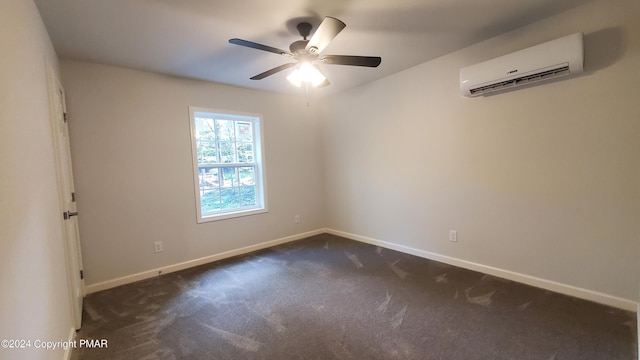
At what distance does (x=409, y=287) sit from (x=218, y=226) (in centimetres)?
247

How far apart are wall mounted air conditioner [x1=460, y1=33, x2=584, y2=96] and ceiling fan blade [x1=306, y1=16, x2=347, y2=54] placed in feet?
5.07

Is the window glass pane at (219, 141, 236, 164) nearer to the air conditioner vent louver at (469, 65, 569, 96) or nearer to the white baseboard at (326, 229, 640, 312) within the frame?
→ the white baseboard at (326, 229, 640, 312)

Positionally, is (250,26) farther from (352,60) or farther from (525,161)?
(525,161)

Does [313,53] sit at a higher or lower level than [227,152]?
higher

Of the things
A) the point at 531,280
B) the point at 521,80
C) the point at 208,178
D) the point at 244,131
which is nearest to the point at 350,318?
the point at 531,280

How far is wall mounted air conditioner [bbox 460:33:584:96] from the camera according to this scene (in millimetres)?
2123

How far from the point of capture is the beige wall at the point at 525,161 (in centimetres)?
212

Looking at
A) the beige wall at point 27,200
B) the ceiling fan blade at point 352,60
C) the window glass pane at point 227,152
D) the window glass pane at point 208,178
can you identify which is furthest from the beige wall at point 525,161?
the beige wall at point 27,200

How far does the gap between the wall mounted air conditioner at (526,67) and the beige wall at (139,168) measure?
2727 millimetres

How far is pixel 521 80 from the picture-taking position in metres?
2.42

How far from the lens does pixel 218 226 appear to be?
12.2 ft

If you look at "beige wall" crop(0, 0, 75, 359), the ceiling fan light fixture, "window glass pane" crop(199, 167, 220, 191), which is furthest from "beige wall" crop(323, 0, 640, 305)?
"beige wall" crop(0, 0, 75, 359)

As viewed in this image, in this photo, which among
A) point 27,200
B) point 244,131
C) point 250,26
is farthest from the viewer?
point 244,131

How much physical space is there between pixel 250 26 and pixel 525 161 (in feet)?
8.85
